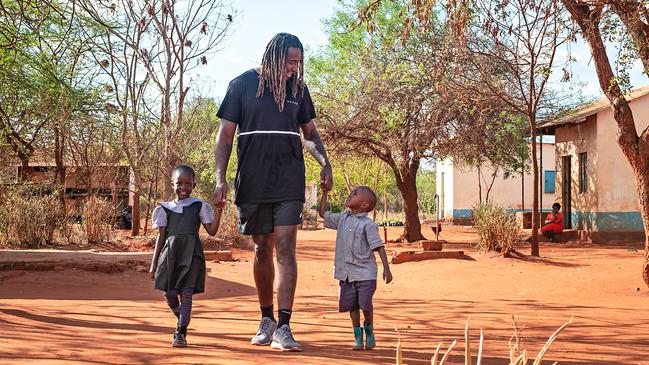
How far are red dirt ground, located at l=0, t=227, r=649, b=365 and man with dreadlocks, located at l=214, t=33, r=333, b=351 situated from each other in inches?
18.3

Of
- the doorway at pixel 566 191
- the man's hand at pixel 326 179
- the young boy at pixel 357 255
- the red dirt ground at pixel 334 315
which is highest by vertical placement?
the doorway at pixel 566 191

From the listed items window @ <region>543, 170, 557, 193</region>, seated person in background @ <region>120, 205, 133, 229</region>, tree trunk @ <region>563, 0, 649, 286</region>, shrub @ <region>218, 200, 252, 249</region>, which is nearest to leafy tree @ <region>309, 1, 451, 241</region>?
shrub @ <region>218, 200, 252, 249</region>

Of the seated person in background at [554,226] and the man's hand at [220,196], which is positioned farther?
the seated person in background at [554,226]

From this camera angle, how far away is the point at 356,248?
5672 mm

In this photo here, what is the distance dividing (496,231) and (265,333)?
11.2 metres

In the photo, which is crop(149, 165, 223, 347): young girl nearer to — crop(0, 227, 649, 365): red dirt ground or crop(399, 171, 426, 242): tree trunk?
crop(0, 227, 649, 365): red dirt ground

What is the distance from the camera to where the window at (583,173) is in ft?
76.6

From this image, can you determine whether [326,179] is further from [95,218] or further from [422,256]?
[95,218]

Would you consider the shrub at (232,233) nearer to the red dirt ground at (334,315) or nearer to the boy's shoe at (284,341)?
the red dirt ground at (334,315)

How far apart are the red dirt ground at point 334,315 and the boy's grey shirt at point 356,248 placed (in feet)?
1.63

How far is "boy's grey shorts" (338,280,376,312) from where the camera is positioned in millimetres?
5543

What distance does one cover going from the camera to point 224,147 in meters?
5.64

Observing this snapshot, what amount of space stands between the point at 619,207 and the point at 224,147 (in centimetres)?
1870

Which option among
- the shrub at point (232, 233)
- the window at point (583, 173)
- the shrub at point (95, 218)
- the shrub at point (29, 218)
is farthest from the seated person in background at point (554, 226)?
the shrub at point (29, 218)
